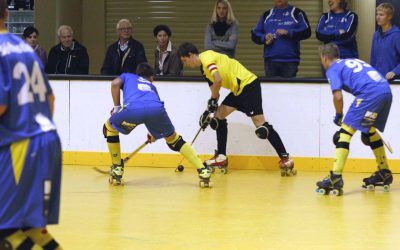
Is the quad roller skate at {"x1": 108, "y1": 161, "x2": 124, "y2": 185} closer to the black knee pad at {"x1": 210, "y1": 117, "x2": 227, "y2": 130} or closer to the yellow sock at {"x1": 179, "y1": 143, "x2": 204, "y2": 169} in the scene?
the yellow sock at {"x1": 179, "y1": 143, "x2": 204, "y2": 169}

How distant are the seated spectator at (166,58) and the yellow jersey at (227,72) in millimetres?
798

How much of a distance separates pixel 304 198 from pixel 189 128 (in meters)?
2.18

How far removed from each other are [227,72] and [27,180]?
4.83 meters

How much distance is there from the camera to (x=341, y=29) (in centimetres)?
850

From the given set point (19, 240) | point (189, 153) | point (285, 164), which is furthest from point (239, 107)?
point (19, 240)

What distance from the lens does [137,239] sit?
5180 millimetres

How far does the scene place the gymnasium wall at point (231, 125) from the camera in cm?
854

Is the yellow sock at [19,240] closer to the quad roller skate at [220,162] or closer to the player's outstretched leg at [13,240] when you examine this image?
the player's outstretched leg at [13,240]

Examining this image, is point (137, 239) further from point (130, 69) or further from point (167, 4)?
point (167, 4)

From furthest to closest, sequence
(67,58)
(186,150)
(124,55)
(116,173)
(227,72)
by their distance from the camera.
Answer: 1. (67,58)
2. (124,55)
3. (227,72)
4. (116,173)
5. (186,150)

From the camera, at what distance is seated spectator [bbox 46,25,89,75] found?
368 inches

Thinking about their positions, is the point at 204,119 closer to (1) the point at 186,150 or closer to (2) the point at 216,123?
(2) the point at 216,123

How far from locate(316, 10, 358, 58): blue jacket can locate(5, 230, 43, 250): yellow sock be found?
5.58 m

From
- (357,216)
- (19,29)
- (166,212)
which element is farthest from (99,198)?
(19,29)
